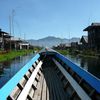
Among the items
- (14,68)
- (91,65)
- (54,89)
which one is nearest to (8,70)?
(14,68)

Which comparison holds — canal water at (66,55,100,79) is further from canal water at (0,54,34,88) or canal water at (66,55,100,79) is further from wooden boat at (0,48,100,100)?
wooden boat at (0,48,100,100)

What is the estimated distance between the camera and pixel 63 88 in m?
10.3

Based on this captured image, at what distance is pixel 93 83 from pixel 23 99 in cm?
206

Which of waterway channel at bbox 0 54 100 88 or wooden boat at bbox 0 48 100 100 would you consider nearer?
wooden boat at bbox 0 48 100 100

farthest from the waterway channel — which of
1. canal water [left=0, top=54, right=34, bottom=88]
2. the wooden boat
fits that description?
the wooden boat

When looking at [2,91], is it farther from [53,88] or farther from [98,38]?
[98,38]

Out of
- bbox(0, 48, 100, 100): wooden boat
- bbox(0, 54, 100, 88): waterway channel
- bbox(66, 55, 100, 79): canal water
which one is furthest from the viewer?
bbox(66, 55, 100, 79): canal water

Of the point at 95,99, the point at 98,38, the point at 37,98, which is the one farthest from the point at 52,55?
the point at 98,38

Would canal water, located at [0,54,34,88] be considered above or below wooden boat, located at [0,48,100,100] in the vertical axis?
below

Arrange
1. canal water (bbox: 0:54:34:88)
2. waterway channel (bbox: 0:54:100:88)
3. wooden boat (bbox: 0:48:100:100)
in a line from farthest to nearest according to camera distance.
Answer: waterway channel (bbox: 0:54:100:88)
canal water (bbox: 0:54:34:88)
wooden boat (bbox: 0:48:100:100)

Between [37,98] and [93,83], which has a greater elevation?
[93,83]

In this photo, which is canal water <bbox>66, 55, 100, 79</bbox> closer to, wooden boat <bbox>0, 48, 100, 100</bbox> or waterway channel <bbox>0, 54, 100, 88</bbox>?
waterway channel <bbox>0, 54, 100, 88</bbox>

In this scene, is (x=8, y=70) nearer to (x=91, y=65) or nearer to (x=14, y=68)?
(x=14, y=68)

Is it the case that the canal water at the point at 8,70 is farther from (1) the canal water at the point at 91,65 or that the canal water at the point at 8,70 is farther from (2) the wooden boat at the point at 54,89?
(1) the canal water at the point at 91,65
